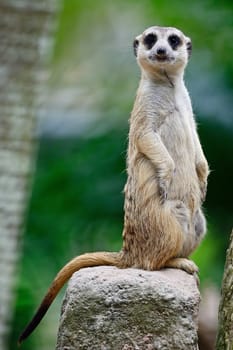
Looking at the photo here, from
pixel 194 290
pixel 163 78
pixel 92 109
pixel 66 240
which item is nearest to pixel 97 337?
pixel 194 290

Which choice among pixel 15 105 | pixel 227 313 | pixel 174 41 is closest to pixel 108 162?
pixel 15 105

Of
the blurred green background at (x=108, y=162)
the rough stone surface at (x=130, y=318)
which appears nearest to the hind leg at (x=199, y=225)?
the rough stone surface at (x=130, y=318)

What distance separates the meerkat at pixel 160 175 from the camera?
5.24 metres

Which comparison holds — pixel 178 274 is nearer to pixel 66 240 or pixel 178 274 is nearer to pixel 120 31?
pixel 66 240

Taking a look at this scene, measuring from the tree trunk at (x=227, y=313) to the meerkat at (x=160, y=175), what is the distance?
0.14 metres

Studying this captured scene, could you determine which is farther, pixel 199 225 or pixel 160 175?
pixel 199 225

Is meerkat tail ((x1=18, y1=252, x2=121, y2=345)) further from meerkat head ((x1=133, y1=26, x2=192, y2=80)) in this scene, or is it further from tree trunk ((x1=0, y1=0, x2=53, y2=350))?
tree trunk ((x1=0, y1=0, x2=53, y2=350))

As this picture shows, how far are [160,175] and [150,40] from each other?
60cm

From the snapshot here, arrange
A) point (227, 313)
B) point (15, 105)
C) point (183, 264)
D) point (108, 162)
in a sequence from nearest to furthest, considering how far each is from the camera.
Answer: point (227, 313) → point (183, 264) → point (15, 105) → point (108, 162)

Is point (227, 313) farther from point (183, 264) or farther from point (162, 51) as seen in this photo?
point (162, 51)

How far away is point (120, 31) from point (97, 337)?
7373mm

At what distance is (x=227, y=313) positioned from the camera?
16.7 ft

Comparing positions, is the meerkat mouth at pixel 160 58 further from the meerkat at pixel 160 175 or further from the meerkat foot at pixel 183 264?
the meerkat foot at pixel 183 264

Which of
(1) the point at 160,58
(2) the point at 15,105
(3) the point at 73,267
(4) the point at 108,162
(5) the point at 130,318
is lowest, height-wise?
(5) the point at 130,318
